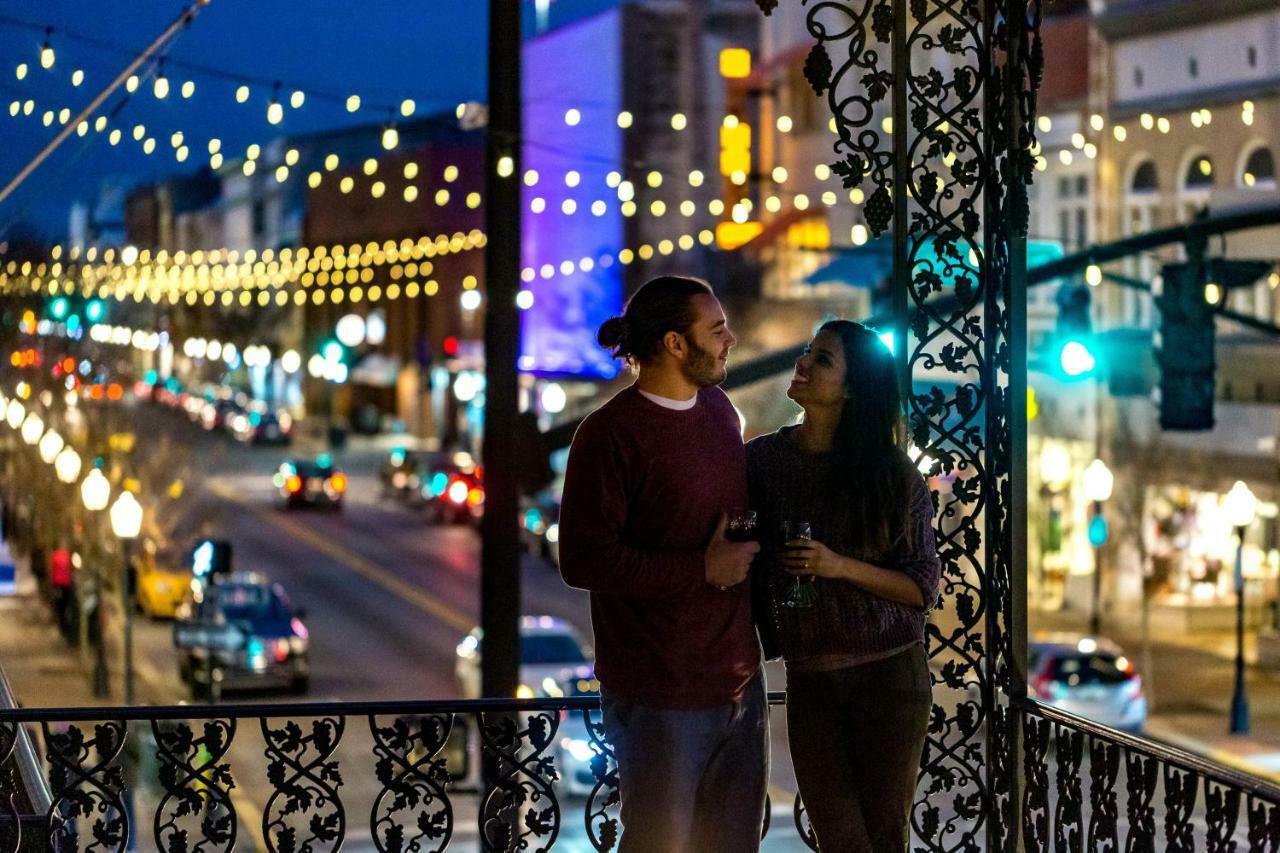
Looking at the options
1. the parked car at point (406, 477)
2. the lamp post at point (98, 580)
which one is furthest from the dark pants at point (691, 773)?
the parked car at point (406, 477)

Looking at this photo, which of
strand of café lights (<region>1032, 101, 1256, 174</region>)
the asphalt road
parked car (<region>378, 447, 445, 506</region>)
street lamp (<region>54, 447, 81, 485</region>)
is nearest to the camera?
the asphalt road

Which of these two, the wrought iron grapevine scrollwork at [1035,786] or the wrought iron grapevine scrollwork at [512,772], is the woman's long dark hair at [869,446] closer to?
the wrought iron grapevine scrollwork at [1035,786]

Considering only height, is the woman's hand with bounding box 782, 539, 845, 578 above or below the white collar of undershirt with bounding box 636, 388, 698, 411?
below

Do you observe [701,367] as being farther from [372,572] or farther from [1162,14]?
[372,572]

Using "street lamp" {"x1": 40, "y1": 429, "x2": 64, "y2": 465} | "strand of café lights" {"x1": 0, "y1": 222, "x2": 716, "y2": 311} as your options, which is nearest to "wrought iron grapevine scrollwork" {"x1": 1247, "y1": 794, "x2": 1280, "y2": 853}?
"strand of café lights" {"x1": 0, "y1": 222, "x2": 716, "y2": 311}

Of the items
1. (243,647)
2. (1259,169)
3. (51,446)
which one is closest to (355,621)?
(51,446)

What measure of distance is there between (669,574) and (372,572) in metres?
42.6

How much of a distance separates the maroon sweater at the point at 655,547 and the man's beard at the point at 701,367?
0.10 metres

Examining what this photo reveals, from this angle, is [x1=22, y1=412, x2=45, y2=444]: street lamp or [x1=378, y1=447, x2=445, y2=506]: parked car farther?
[x1=378, y1=447, x2=445, y2=506]: parked car

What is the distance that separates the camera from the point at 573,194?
5919 centimetres

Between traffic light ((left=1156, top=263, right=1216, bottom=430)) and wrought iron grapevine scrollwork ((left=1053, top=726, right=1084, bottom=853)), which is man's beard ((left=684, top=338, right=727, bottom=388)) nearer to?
wrought iron grapevine scrollwork ((left=1053, top=726, right=1084, bottom=853))

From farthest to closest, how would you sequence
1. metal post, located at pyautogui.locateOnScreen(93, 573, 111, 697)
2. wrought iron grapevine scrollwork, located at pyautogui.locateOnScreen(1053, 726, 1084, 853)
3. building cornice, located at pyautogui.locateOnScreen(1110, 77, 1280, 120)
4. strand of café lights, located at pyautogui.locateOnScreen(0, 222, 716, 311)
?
1. strand of café lights, located at pyautogui.locateOnScreen(0, 222, 716, 311)
2. building cornice, located at pyautogui.locateOnScreen(1110, 77, 1280, 120)
3. metal post, located at pyautogui.locateOnScreen(93, 573, 111, 697)
4. wrought iron grapevine scrollwork, located at pyautogui.locateOnScreen(1053, 726, 1084, 853)

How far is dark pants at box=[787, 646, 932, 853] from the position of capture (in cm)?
599

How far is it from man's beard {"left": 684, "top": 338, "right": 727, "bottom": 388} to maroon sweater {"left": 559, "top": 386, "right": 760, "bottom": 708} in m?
0.10
